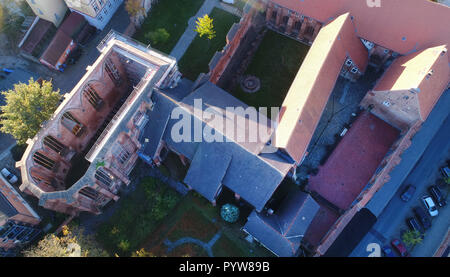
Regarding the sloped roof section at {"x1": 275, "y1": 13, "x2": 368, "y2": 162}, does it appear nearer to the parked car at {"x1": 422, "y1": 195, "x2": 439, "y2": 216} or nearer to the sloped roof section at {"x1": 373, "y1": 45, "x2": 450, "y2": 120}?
the sloped roof section at {"x1": 373, "y1": 45, "x2": 450, "y2": 120}

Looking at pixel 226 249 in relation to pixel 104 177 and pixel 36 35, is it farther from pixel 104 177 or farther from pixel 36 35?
pixel 36 35

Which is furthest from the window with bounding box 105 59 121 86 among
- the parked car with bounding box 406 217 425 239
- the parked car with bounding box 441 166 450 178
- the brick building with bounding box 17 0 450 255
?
the parked car with bounding box 441 166 450 178

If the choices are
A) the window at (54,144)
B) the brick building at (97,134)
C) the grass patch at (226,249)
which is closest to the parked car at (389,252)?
the grass patch at (226,249)

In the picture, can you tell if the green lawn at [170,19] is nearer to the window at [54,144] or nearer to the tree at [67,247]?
the window at [54,144]

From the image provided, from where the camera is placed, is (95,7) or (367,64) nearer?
(367,64)

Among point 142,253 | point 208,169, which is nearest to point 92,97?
point 208,169

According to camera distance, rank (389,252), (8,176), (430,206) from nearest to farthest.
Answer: (389,252), (430,206), (8,176)
